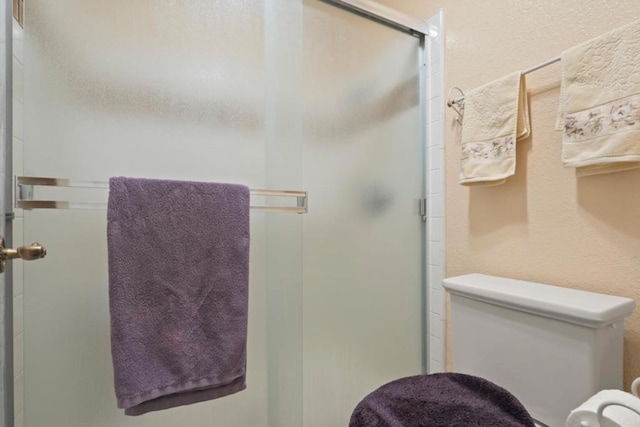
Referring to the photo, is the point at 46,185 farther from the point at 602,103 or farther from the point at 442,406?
the point at 602,103

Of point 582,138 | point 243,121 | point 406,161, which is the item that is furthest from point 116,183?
point 582,138

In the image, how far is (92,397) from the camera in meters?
0.80

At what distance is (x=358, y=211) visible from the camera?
48.4 inches

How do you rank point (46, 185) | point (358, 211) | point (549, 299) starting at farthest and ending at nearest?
point (358, 211) < point (549, 299) < point (46, 185)

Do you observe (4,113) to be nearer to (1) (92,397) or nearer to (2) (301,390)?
(1) (92,397)

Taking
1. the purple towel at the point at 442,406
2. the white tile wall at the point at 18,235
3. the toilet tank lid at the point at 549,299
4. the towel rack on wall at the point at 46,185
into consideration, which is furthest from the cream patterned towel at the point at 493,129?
the white tile wall at the point at 18,235

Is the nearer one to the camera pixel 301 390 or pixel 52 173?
pixel 52 173

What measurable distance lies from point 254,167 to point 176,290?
430 mm

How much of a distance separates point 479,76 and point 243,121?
2.96ft

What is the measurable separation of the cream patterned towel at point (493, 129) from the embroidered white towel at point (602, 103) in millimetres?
141

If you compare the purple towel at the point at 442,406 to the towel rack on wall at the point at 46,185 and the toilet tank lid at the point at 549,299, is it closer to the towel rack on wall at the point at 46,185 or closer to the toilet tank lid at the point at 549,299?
the toilet tank lid at the point at 549,299

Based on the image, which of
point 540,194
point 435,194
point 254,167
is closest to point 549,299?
point 540,194

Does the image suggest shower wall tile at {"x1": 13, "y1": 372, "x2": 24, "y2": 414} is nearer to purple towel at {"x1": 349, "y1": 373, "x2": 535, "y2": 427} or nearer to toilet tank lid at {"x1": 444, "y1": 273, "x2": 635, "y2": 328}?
purple towel at {"x1": 349, "y1": 373, "x2": 535, "y2": 427}

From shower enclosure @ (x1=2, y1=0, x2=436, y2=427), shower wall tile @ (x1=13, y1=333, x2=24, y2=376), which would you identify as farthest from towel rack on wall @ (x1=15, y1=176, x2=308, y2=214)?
shower wall tile @ (x1=13, y1=333, x2=24, y2=376)
